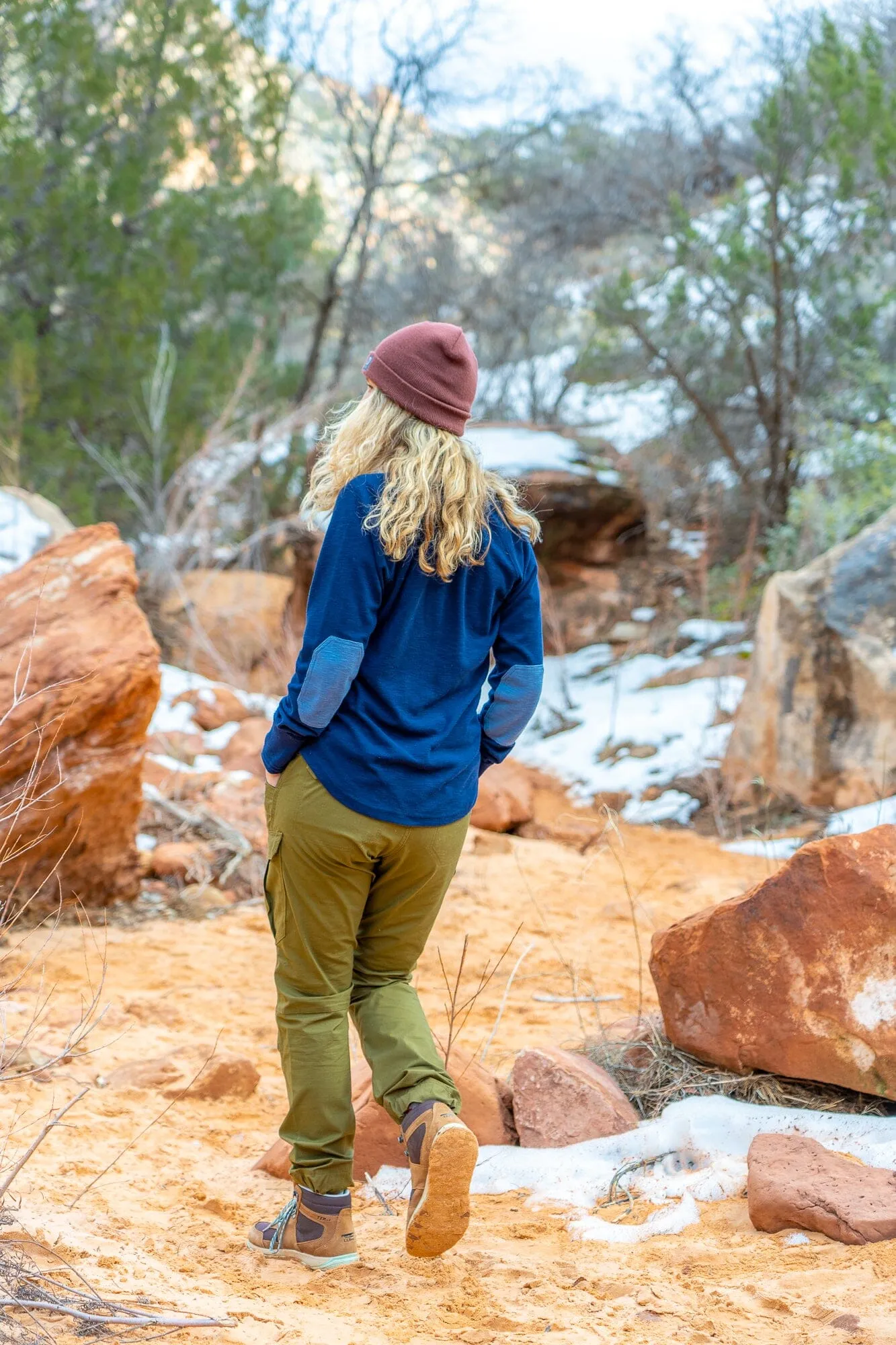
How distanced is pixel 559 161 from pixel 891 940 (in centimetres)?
1219

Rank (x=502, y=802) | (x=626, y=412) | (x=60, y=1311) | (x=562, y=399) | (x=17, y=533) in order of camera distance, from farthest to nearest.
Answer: (x=562, y=399) < (x=626, y=412) < (x=502, y=802) < (x=17, y=533) < (x=60, y=1311)

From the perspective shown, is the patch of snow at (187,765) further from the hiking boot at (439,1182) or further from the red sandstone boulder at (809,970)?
the hiking boot at (439,1182)

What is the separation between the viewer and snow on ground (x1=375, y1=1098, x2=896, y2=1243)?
2.36 meters

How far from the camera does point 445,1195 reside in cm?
201

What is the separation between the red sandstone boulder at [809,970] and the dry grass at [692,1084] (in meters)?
0.05

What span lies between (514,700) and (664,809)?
5.00m

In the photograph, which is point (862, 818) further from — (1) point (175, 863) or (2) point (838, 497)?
(2) point (838, 497)

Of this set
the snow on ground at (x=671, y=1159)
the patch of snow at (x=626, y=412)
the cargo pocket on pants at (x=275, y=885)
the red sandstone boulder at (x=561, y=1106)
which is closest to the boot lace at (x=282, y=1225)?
the snow on ground at (x=671, y=1159)

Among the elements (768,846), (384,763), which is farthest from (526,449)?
(384,763)

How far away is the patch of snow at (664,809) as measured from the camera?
6.96 meters

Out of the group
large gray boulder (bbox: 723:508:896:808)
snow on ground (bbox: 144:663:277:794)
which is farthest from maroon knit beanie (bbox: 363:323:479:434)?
large gray boulder (bbox: 723:508:896:808)

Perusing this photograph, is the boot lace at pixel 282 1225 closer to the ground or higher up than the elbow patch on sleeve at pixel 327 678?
closer to the ground

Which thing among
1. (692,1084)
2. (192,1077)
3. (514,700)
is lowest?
(192,1077)

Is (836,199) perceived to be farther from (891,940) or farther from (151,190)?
(891,940)
